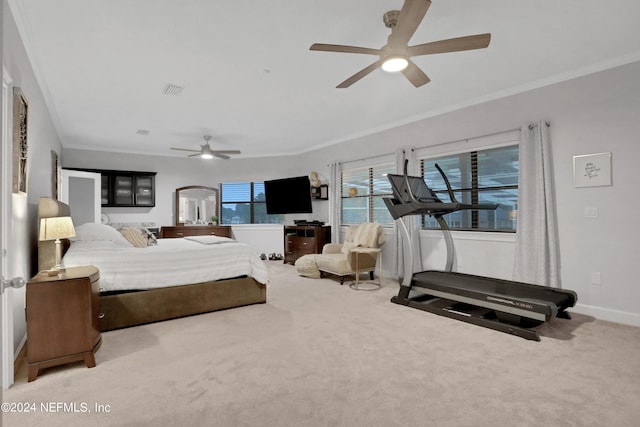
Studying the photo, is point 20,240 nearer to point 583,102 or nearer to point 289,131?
point 289,131

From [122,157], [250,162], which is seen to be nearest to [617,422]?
A: [250,162]

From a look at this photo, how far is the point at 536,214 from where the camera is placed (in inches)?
156

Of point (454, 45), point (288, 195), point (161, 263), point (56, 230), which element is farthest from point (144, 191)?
point (454, 45)

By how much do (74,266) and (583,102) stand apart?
533cm

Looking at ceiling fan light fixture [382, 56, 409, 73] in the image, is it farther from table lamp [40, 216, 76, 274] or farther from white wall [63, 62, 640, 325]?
table lamp [40, 216, 76, 274]

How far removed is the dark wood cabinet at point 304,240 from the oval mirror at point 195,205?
6.96 ft

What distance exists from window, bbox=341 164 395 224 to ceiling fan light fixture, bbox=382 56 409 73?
313 centimetres

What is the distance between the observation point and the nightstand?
2.36 m

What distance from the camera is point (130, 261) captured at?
3406 millimetres

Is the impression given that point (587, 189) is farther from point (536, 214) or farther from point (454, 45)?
point (454, 45)

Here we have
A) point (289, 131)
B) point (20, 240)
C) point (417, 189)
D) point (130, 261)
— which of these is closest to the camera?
point (20, 240)

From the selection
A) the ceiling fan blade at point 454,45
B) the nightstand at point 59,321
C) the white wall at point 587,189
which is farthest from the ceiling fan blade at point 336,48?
the white wall at point 587,189

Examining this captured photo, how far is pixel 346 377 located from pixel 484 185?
349cm

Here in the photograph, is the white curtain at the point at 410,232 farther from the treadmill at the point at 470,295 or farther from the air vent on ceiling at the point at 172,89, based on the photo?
the air vent on ceiling at the point at 172,89
